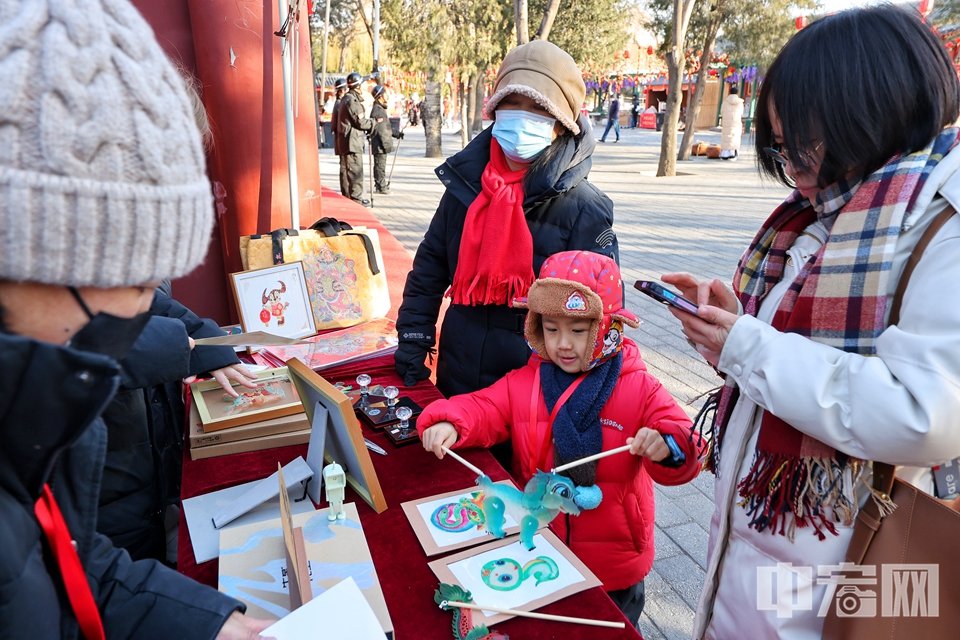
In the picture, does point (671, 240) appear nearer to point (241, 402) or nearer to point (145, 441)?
point (241, 402)

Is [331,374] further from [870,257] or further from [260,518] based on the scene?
[870,257]

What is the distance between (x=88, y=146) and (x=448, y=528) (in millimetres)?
1125

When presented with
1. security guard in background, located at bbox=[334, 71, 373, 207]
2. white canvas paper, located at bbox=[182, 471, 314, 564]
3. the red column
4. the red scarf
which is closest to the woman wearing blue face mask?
the red scarf

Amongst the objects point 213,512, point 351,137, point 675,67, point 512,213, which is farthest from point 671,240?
point 213,512

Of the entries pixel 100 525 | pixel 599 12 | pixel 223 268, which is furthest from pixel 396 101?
pixel 100 525

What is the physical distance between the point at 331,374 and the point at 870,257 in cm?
188

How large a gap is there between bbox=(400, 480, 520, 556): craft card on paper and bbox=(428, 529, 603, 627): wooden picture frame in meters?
0.03

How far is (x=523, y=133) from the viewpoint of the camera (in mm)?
2178

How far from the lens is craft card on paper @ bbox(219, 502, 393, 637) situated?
1178mm

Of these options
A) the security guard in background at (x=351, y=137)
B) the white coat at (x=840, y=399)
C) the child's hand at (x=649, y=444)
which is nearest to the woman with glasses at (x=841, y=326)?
the white coat at (x=840, y=399)

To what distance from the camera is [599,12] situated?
18.8 m

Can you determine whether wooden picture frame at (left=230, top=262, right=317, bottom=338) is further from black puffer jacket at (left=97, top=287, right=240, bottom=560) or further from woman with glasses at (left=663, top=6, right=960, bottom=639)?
woman with glasses at (left=663, top=6, right=960, bottom=639)

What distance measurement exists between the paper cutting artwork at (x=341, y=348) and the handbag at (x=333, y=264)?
4.4 inches

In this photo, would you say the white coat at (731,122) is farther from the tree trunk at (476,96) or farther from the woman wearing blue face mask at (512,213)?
the woman wearing blue face mask at (512,213)
